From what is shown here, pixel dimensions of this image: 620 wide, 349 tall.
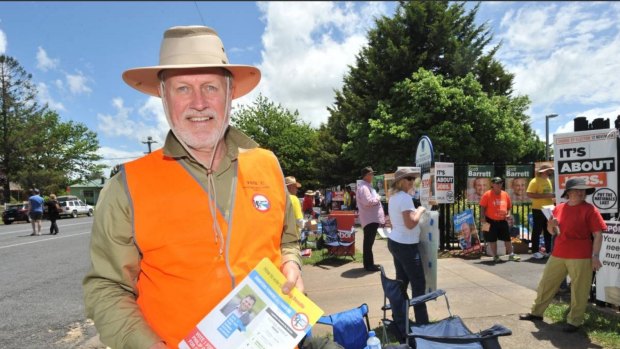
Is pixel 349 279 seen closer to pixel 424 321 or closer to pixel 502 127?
pixel 424 321

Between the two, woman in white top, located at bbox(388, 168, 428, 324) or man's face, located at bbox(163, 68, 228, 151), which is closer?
man's face, located at bbox(163, 68, 228, 151)

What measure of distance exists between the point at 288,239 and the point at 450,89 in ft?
70.0

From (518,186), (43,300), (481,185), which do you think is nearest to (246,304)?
(43,300)

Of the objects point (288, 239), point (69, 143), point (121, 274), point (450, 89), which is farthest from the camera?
point (69, 143)

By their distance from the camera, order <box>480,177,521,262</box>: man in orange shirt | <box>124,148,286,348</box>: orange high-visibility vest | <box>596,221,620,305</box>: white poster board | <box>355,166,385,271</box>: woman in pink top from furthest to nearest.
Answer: <box>480,177,521,262</box>: man in orange shirt → <box>355,166,385,271</box>: woman in pink top → <box>596,221,620,305</box>: white poster board → <box>124,148,286,348</box>: orange high-visibility vest

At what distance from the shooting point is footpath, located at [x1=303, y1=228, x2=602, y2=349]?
15.5 ft

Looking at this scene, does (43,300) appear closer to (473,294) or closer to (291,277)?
(291,277)

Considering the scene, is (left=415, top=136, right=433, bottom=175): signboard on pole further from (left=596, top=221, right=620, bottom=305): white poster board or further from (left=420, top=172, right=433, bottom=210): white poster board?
(left=596, top=221, right=620, bottom=305): white poster board

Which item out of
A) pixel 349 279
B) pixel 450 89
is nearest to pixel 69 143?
pixel 450 89

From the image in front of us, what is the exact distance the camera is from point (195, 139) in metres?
1.73

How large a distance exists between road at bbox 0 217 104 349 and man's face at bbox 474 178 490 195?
9.21 metres

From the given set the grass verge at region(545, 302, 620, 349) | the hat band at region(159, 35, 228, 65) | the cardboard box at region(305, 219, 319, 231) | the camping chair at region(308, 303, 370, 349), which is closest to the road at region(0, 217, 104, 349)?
the camping chair at region(308, 303, 370, 349)

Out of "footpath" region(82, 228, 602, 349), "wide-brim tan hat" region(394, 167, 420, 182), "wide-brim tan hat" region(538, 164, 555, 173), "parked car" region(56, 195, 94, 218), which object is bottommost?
"parked car" region(56, 195, 94, 218)

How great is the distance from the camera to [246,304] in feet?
4.93
